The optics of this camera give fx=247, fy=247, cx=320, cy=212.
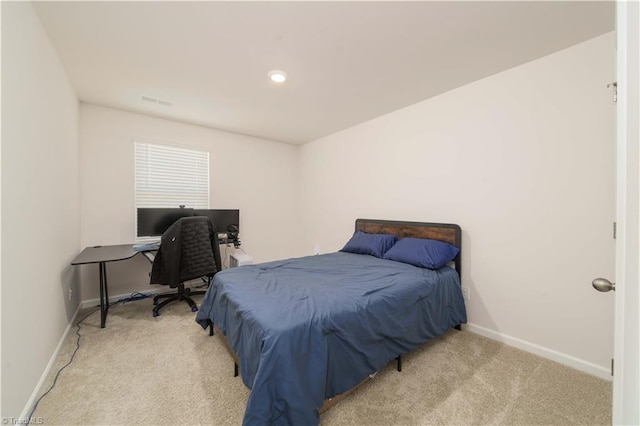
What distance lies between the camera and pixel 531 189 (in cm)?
209

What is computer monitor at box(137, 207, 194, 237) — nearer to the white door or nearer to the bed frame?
the bed frame

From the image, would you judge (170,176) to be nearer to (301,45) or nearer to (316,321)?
(301,45)

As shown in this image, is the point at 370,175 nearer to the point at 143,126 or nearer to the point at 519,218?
the point at 519,218

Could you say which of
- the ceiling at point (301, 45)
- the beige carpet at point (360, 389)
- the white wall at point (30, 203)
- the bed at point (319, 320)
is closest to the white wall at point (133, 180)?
the ceiling at point (301, 45)

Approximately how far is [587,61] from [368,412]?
2881 mm

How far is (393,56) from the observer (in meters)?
2.03

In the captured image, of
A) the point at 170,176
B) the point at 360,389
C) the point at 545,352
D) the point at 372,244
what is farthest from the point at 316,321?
the point at 170,176

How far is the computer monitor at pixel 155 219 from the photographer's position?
10.3 ft

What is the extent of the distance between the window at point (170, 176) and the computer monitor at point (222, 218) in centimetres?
32

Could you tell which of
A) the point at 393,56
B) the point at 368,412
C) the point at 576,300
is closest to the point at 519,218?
the point at 576,300

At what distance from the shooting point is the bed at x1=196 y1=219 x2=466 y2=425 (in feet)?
4.01

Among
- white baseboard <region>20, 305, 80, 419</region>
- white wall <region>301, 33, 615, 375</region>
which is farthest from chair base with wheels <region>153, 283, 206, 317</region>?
white wall <region>301, 33, 615, 375</region>

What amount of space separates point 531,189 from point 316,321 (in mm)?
2104

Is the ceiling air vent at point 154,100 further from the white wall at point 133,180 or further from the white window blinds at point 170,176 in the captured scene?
the white window blinds at point 170,176
